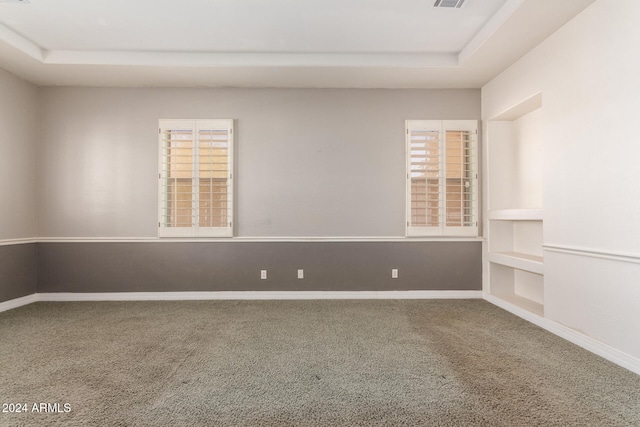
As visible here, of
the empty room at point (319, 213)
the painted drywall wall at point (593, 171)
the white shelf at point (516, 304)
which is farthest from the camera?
the white shelf at point (516, 304)

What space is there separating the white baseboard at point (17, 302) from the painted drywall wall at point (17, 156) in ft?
2.47

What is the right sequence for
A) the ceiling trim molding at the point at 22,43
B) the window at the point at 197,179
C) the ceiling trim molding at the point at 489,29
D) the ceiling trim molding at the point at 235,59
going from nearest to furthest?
the ceiling trim molding at the point at 489,29 < the ceiling trim molding at the point at 22,43 < the ceiling trim molding at the point at 235,59 < the window at the point at 197,179

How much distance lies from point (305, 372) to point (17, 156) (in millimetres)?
4323

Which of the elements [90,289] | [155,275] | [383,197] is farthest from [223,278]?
[383,197]

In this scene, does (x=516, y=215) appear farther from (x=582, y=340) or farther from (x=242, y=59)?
(x=242, y=59)

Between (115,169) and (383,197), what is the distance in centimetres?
354

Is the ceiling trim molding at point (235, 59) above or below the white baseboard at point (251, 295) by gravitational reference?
above

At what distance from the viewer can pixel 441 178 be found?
409 centimetres

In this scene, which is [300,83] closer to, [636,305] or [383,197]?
[383,197]

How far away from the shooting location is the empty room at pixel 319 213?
2.06 metres

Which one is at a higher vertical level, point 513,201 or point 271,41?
point 271,41

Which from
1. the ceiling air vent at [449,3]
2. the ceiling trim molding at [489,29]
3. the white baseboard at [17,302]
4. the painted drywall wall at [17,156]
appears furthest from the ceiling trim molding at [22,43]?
the ceiling trim molding at [489,29]

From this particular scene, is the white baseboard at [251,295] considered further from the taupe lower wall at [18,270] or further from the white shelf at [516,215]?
the white shelf at [516,215]

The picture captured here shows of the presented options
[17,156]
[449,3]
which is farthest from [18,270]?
[449,3]
